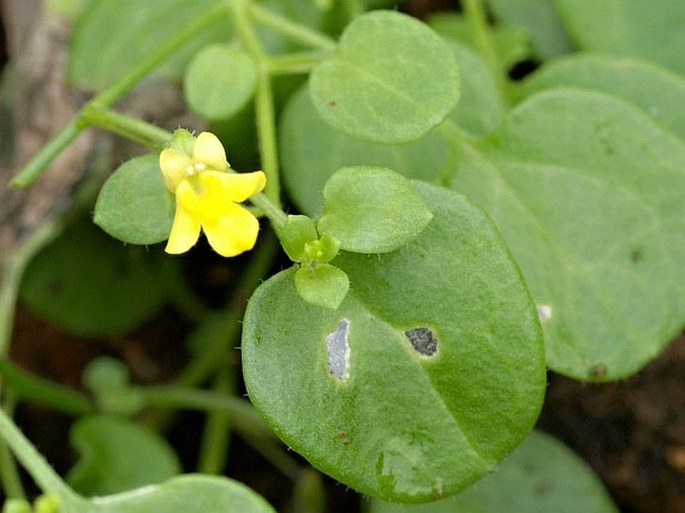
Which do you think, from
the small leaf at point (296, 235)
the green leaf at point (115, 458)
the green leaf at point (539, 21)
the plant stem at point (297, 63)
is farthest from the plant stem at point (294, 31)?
the green leaf at point (115, 458)

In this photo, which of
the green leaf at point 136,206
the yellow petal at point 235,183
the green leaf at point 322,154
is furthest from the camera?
the green leaf at point 322,154

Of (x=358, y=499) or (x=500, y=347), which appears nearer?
(x=500, y=347)

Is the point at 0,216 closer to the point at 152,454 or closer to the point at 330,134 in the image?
the point at 152,454

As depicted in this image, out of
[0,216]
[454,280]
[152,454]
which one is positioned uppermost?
[454,280]

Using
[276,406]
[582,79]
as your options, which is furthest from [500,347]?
[582,79]

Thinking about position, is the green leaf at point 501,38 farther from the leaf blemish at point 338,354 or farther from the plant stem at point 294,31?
the leaf blemish at point 338,354

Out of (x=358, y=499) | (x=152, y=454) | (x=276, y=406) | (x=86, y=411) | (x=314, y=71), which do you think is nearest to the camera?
(x=276, y=406)
